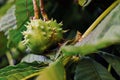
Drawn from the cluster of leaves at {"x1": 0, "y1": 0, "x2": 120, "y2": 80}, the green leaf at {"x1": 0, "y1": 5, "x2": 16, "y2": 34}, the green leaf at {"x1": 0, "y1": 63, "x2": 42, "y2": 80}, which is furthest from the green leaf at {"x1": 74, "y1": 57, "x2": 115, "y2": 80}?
the green leaf at {"x1": 0, "y1": 5, "x2": 16, "y2": 34}

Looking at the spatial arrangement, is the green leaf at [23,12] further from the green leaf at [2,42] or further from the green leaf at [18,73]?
the green leaf at [18,73]

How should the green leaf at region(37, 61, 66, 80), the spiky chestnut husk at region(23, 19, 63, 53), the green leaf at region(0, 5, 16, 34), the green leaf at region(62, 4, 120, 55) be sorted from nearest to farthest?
the green leaf at region(62, 4, 120, 55), the green leaf at region(37, 61, 66, 80), the spiky chestnut husk at region(23, 19, 63, 53), the green leaf at region(0, 5, 16, 34)

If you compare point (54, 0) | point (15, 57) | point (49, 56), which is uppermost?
point (54, 0)

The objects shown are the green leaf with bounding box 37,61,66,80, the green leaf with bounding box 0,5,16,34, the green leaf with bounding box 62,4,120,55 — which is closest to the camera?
the green leaf with bounding box 62,4,120,55

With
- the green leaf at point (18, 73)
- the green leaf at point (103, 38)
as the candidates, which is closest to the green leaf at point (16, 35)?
the green leaf at point (18, 73)

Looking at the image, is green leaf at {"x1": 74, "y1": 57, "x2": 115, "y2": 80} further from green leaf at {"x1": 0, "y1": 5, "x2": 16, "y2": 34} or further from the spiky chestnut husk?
green leaf at {"x1": 0, "y1": 5, "x2": 16, "y2": 34}

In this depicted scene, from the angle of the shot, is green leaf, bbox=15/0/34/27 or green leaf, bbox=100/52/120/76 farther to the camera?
green leaf, bbox=15/0/34/27

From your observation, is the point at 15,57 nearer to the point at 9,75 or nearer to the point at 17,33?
the point at 17,33

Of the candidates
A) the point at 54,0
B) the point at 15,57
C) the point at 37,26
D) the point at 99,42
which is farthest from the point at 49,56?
the point at 15,57
